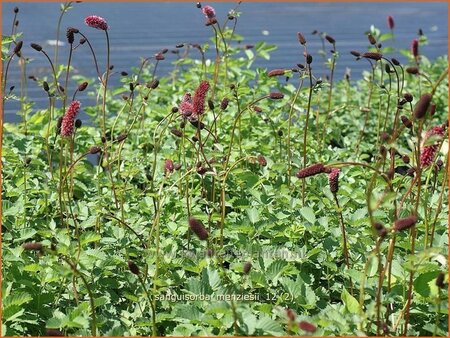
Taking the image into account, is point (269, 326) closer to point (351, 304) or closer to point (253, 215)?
point (351, 304)

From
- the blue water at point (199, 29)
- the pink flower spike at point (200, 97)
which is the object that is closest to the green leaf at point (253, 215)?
the pink flower spike at point (200, 97)

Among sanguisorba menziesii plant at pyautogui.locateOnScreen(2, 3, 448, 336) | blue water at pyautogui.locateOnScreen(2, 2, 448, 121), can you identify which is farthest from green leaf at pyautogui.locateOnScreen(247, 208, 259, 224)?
blue water at pyautogui.locateOnScreen(2, 2, 448, 121)

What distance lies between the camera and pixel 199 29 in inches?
396

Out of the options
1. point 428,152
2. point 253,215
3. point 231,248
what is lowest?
point 231,248

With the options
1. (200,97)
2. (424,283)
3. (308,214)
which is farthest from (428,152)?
(200,97)

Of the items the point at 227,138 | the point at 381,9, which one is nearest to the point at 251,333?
the point at 227,138

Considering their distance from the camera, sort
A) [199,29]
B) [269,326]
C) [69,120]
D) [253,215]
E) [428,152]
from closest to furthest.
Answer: [269,326] < [428,152] < [69,120] < [253,215] < [199,29]

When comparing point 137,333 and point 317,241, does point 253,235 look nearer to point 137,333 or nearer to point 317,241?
point 317,241

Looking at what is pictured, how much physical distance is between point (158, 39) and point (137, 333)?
7403 millimetres

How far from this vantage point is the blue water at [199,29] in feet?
23.9

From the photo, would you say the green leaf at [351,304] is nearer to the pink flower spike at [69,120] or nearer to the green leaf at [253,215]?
the green leaf at [253,215]

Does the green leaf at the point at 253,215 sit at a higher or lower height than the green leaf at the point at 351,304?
higher

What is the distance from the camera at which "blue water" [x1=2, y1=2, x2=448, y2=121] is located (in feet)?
23.9

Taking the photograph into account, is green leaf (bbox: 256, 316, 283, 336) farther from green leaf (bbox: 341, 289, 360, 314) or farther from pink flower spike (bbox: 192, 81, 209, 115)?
pink flower spike (bbox: 192, 81, 209, 115)
